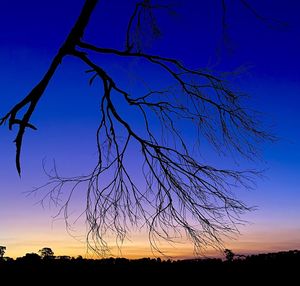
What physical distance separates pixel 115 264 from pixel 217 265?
5.08 ft

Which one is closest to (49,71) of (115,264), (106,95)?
(106,95)

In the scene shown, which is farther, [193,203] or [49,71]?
[193,203]

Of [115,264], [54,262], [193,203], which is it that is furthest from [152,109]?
[54,262]

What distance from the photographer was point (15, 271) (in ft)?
20.3

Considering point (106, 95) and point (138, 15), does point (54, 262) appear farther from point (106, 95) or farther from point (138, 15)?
point (138, 15)

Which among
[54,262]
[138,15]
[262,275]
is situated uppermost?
[138,15]

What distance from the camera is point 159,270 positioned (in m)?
6.14

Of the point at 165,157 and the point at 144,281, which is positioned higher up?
the point at 165,157

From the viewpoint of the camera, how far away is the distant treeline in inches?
230

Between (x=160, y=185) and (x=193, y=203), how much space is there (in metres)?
0.55

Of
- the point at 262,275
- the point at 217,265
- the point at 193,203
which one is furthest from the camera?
the point at 217,265

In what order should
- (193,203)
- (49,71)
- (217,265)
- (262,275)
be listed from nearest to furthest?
(49,71) < (193,203) < (262,275) < (217,265)

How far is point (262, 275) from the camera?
5934 millimetres

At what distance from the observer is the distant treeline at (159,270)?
585cm
